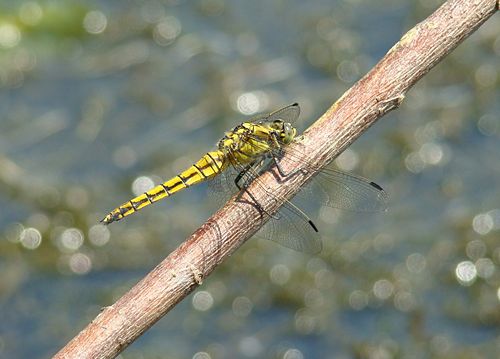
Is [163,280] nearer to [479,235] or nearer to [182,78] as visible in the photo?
[479,235]

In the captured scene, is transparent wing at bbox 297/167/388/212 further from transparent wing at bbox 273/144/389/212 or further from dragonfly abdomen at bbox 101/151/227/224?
dragonfly abdomen at bbox 101/151/227/224

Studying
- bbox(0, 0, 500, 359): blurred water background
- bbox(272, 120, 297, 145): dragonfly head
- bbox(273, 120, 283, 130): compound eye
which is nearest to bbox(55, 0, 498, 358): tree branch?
bbox(272, 120, 297, 145): dragonfly head

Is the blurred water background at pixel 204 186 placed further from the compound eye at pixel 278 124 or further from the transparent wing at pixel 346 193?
the compound eye at pixel 278 124

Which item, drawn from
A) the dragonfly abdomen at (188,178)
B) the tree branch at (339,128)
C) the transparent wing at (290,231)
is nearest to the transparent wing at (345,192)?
the transparent wing at (290,231)

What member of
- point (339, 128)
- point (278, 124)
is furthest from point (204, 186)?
point (339, 128)

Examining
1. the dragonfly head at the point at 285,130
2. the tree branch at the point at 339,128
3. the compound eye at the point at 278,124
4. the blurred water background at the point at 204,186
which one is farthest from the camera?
the blurred water background at the point at 204,186

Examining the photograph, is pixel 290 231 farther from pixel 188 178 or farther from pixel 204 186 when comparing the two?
pixel 204 186
